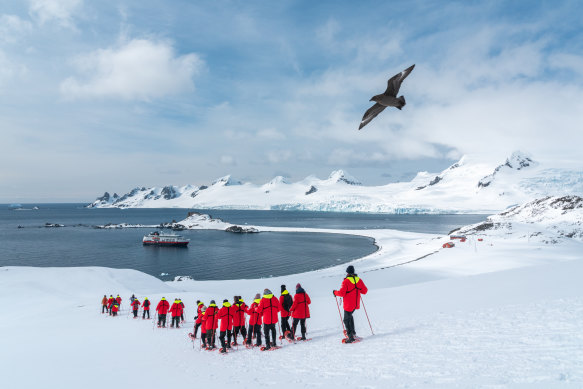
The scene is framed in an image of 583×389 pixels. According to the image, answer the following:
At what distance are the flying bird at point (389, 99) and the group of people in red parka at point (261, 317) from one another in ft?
18.4

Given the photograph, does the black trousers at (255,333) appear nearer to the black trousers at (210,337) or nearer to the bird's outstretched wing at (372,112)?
the black trousers at (210,337)

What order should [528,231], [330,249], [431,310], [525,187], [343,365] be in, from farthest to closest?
1. [525,187]
2. [330,249]
3. [528,231]
4. [431,310]
5. [343,365]

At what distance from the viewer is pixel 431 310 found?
11.2 m

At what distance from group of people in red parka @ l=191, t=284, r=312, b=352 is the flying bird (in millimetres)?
5611

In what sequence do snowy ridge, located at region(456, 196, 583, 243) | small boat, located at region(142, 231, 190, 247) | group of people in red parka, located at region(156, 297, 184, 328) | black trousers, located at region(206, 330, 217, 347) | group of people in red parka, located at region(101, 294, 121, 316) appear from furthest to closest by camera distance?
small boat, located at region(142, 231, 190, 247) < snowy ridge, located at region(456, 196, 583, 243) < group of people in red parka, located at region(101, 294, 121, 316) < group of people in red parka, located at region(156, 297, 184, 328) < black trousers, located at region(206, 330, 217, 347)

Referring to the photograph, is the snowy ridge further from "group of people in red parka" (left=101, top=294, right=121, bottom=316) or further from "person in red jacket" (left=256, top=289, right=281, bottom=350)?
"group of people in red parka" (left=101, top=294, right=121, bottom=316)

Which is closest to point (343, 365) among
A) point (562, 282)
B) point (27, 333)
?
point (562, 282)

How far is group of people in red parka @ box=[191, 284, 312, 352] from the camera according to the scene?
9898 millimetres

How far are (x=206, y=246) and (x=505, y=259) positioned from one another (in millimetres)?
56314

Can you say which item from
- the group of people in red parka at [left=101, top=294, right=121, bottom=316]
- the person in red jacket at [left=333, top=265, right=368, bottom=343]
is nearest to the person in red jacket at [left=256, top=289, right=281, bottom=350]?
the person in red jacket at [left=333, top=265, right=368, bottom=343]

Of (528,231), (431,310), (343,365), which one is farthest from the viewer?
(528,231)

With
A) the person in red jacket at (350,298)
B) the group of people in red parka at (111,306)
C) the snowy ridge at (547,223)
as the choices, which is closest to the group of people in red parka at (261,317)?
the person in red jacket at (350,298)

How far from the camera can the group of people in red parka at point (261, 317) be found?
990cm

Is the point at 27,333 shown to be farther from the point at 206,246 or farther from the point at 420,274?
the point at 206,246
